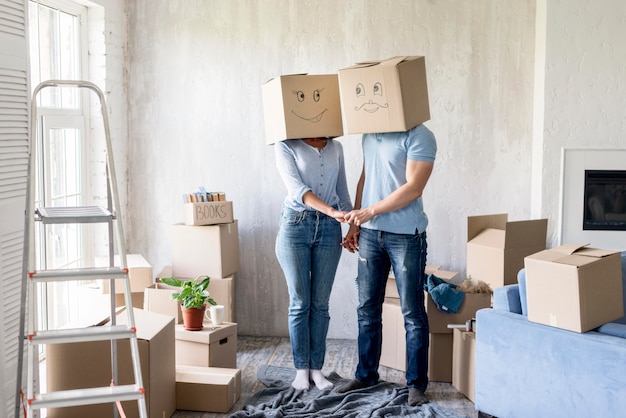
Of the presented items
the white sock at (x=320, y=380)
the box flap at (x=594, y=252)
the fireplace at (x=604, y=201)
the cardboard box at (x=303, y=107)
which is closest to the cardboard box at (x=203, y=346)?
the white sock at (x=320, y=380)

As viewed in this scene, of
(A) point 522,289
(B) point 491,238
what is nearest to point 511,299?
(A) point 522,289

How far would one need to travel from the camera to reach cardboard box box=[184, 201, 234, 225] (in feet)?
13.9

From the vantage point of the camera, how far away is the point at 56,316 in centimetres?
413

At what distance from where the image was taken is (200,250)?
429 centimetres

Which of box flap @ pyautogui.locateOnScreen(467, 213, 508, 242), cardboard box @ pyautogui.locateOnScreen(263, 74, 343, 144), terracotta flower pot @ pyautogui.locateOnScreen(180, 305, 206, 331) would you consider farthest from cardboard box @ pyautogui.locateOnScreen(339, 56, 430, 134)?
terracotta flower pot @ pyautogui.locateOnScreen(180, 305, 206, 331)

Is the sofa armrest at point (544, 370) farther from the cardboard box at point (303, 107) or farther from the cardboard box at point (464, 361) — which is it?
the cardboard box at point (303, 107)

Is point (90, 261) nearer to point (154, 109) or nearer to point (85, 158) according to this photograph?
point (85, 158)

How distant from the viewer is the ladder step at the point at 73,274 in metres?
2.39

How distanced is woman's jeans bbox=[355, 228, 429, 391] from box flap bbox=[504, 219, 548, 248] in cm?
59

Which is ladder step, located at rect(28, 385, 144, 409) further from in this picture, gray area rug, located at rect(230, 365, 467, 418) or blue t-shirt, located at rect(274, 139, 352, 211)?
blue t-shirt, located at rect(274, 139, 352, 211)

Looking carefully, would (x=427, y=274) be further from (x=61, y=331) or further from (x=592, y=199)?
(x=61, y=331)

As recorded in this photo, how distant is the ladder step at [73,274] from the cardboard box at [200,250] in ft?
5.71

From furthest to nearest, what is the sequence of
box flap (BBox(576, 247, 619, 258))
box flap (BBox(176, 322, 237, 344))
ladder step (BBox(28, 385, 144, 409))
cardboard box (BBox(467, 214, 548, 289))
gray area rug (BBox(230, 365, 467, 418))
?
cardboard box (BBox(467, 214, 548, 289)) < box flap (BBox(176, 322, 237, 344)) < gray area rug (BBox(230, 365, 467, 418)) < box flap (BBox(576, 247, 619, 258)) < ladder step (BBox(28, 385, 144, 409))

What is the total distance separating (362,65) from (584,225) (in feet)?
5.45
